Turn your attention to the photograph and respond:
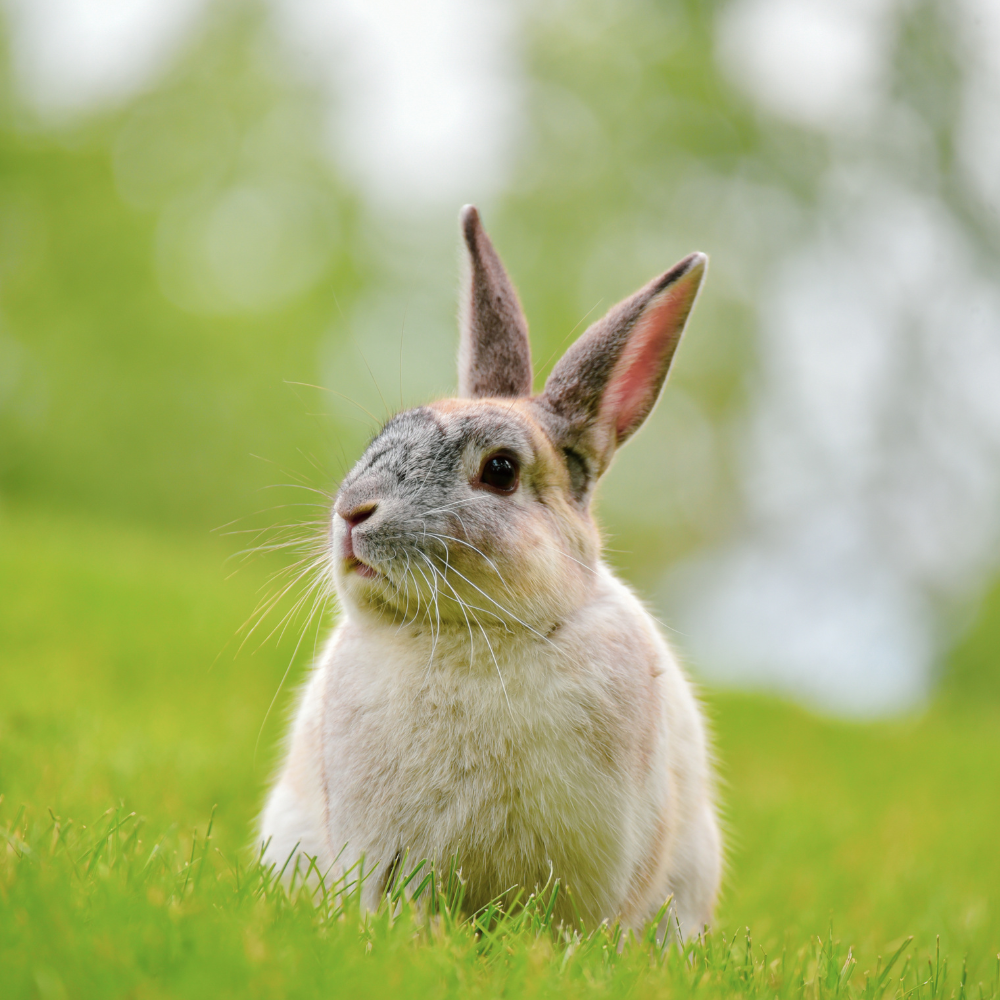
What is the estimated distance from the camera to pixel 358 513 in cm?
290


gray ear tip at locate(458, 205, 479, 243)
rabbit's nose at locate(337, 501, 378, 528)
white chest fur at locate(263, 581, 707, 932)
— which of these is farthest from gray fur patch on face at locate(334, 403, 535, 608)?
gray ear tip at locate(458, 205, 479, 243)

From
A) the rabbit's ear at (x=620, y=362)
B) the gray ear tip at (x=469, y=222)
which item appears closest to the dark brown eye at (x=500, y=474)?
the rabbit's ear at (x=620, y=362)

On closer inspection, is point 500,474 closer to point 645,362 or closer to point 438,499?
point 438,499

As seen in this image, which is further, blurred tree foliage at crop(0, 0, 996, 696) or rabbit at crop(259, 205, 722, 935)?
blurred tree foliage at crop(0, 0, 996, 696)

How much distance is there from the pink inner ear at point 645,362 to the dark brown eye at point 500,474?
0.49 m

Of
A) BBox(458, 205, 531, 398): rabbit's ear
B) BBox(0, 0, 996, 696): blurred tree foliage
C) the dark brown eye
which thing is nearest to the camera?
the dark brown eye

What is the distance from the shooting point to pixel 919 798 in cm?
699

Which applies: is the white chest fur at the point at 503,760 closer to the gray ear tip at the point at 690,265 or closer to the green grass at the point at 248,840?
the green grass at the point at 248,840

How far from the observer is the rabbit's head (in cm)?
287

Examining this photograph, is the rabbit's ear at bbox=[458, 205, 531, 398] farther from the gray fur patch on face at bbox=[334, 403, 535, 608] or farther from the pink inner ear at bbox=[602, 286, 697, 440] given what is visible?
the gray fur patch on face at bbox=[334, 403, 535, 608]

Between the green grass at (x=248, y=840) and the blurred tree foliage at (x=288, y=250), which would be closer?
the green grass at (x=248, y=840)

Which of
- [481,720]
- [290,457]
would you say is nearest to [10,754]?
[481,720]

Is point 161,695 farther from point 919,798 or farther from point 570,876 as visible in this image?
point 919,798

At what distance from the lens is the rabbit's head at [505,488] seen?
9.43ft
